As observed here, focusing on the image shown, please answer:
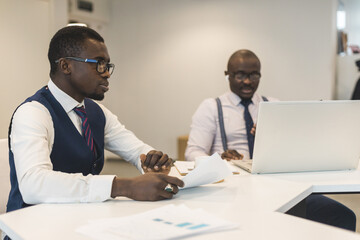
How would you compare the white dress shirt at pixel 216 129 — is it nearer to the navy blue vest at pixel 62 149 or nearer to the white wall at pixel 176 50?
the navy blue vest at pixel 62 149

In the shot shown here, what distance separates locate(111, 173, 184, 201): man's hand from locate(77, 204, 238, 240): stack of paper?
14 cm

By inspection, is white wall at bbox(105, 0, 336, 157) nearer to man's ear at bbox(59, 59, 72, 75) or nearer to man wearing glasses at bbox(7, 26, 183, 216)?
man wearing glasses at bbox(7, 26, 183, 216)

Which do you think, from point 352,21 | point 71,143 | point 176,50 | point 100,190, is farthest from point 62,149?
point 352,21

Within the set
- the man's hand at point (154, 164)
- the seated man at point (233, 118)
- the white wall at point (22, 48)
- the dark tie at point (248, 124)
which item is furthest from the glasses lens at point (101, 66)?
the white wall at point (22, 48)

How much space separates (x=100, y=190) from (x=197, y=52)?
4385 mm

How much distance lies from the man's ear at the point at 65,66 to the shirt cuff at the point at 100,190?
0.53 m

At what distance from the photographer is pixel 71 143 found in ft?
4.58

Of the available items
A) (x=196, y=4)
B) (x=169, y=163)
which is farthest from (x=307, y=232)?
(x=196, y=4)

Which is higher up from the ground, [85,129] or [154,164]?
[85,129]

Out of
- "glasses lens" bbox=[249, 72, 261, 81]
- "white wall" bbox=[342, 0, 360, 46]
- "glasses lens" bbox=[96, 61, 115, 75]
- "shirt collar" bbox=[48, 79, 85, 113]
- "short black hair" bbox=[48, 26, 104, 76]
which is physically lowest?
"shirt collar" bbox=[48, 79, 85, 113]

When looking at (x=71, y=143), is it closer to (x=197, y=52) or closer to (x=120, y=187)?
(x=120, y=187)

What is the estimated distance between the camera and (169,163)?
1499mm

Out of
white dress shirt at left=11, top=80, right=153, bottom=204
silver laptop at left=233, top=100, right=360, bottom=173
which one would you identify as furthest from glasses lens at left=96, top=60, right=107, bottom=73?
silver laptop at left=233, top=100, right=360, bottom=173

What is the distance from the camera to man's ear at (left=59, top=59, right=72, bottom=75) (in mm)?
1473
